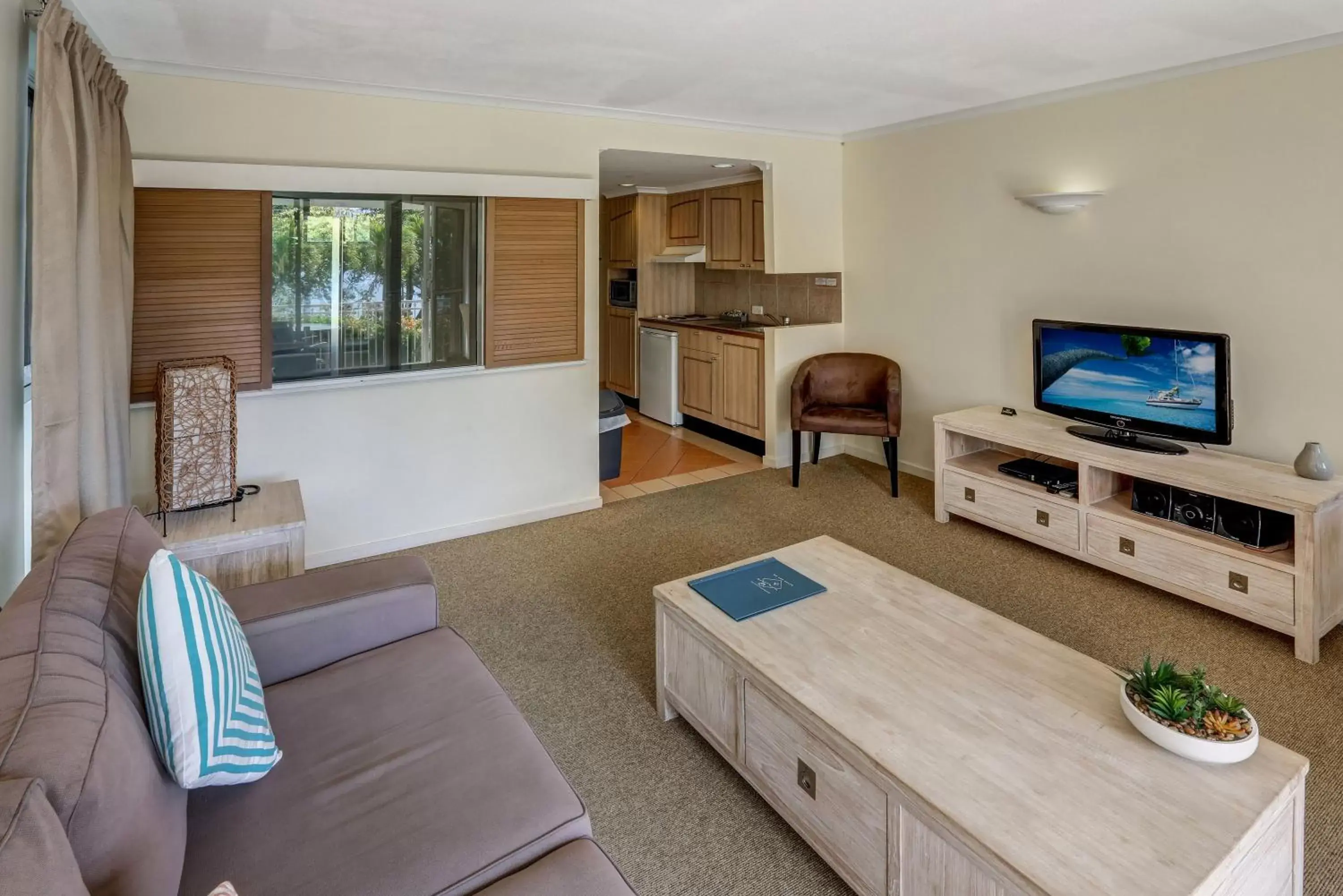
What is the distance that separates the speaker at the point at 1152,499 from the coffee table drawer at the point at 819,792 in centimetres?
227

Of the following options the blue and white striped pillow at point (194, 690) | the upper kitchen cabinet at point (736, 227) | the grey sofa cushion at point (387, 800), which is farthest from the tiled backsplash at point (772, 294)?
the blue and white striped pillow at point (194, 690)

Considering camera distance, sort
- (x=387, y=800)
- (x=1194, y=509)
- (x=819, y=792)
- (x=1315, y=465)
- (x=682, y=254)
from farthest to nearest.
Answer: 1. (x=682, y=254)
2. (x=1194, y=509)
3. (x=1315, y=465)
4. (x=819, y=792)
5. (x=387, y=800)

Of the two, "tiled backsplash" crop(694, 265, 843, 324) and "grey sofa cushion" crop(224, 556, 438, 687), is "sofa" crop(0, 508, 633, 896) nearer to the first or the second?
"grey sofa cushion" crop(224, 556, 438, 687)

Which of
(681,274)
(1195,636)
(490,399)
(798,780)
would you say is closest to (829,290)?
(681,274)

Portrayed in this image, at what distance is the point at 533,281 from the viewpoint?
393 cm

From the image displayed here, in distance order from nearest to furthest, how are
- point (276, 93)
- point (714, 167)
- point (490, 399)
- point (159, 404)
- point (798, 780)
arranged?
1. point (798, 780)
2. point (159, 404)
3. point (276, 93)
4. point (490, 399)
5. point (714, 167)

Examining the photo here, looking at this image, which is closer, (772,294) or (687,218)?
(772,294)

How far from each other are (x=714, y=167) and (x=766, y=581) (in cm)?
389

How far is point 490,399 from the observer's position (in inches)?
156

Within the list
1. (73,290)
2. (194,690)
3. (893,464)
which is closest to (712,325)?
(893,464)

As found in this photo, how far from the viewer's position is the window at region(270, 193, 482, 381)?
339 centimetres

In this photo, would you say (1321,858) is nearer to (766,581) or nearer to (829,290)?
(766,581)

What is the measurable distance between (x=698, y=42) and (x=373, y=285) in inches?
73.3

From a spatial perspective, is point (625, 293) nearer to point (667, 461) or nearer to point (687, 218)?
point (687, 218)
